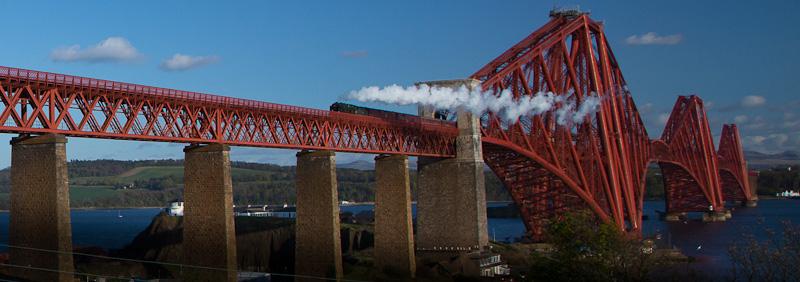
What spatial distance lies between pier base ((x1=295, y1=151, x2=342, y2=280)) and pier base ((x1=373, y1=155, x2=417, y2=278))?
966 centimetres

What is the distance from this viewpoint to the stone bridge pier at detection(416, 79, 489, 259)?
273ft

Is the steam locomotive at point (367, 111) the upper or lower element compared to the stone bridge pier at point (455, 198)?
upper

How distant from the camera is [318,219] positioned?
6378 centimetres

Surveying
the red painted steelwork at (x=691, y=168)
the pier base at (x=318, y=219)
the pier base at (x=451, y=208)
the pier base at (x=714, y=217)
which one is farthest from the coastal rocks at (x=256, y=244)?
the pier base at (x=714, y=217)

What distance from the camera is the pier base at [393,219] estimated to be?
72750 millimetres

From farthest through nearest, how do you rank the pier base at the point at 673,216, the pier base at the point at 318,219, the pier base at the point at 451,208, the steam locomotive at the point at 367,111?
1. the pier base at the point at 673,216
2. the pier base at the point at 451,208
3. the steam locomotive at the point at 367,111
4. the pier base at the point at 318,219

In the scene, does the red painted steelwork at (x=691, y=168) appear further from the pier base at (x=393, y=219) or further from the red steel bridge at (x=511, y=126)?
the pier base at (x=393, y=219)

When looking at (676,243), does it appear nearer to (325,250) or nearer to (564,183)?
(564,183)

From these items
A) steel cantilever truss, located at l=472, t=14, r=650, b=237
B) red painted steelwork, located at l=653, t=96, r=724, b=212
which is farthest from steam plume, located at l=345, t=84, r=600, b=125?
red painted steelwork, located at l=653, t=96, r=724, b=212

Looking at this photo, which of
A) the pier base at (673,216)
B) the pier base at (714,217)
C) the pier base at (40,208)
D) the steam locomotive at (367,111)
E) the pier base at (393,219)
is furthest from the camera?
the pier base at (673,216)

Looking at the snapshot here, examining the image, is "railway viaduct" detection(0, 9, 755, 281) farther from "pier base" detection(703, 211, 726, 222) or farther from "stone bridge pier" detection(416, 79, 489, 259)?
"pier base" detection(703, 211, 726, 222)

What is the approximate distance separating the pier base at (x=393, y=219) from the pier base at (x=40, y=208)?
31.5m

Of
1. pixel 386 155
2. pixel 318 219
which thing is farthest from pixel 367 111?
pixel 318 219

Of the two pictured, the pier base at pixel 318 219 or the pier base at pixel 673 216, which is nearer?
the pier base at pixel 318 219
